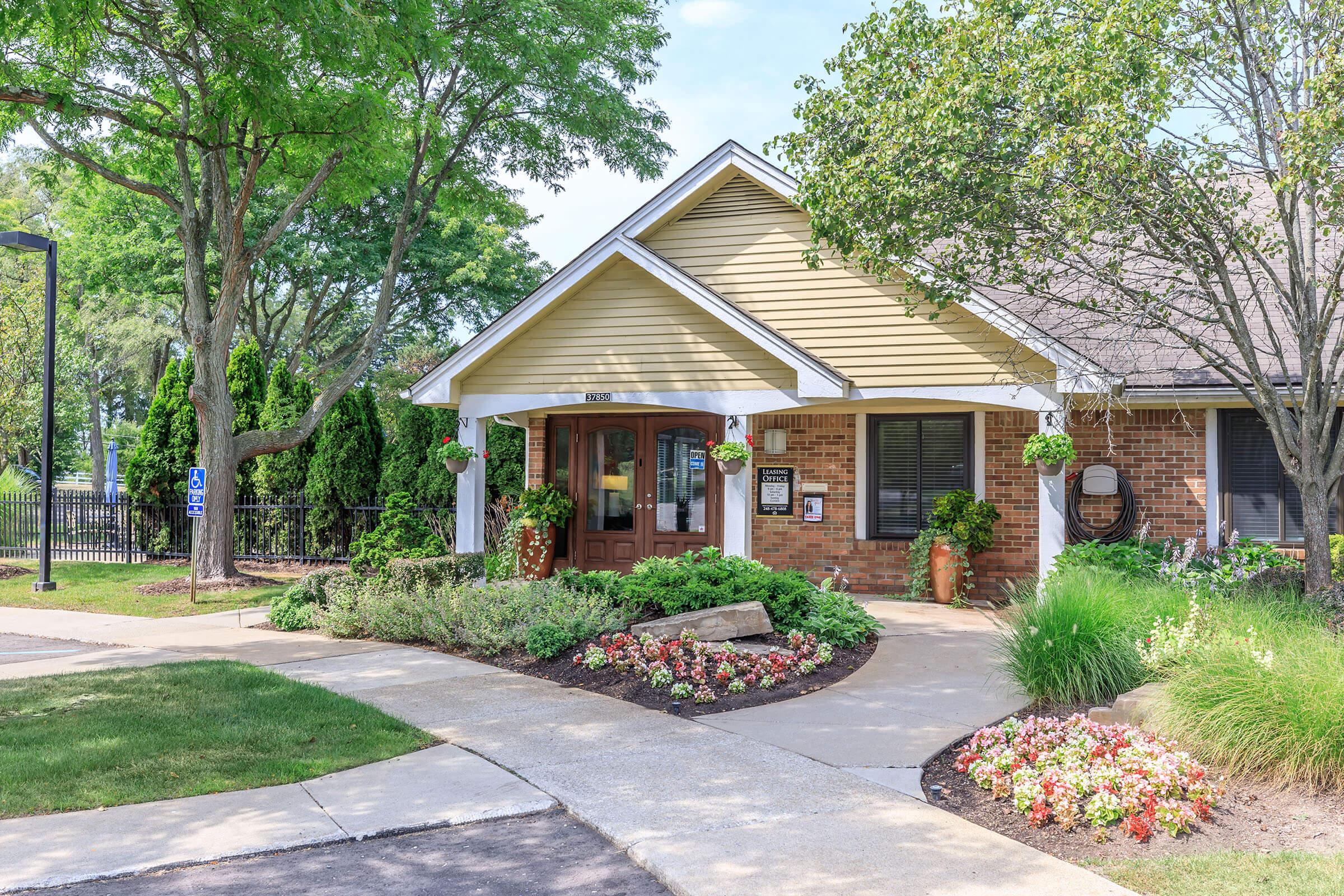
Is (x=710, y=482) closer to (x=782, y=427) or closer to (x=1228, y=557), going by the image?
(x=782, y=427)

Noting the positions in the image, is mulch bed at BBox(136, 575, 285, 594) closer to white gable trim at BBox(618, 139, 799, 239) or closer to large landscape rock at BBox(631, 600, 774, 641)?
white gable trim at BBox(618, 139, 799, 239)

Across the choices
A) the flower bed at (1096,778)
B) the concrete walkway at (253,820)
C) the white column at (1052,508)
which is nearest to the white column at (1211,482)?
the white column at (1052,508)

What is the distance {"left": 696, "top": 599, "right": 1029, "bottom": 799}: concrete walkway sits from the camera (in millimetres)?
5660

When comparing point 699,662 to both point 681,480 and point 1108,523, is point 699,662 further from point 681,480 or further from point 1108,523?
point 1108,523

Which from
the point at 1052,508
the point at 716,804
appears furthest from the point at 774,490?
the point at 716,804

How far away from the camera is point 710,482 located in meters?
13.5

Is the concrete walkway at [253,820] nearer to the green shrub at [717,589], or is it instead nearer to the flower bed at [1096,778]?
the flower bed at [1096,778]

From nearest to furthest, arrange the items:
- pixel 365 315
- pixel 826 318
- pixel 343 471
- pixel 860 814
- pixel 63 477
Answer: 1. pixel 860 814
2. pixel 826 318
3. pixel 343 471
4. pixel 365 315
5. pixel 63 477

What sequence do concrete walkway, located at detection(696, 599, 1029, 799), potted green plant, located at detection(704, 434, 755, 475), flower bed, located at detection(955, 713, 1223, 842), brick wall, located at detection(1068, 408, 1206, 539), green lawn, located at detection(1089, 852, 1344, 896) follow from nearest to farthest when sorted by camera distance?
green lawn, located at detection(1089, 852, 1344, 896) < flower bed, located at detection(955, 713, 1223, 842) < concrete walkway, located at detection(696, 599, 1029, 799) < potted green plant, located at detection(704, 434, 755, 475) < brick wall, located at detection(1068, 408, 1206, 539)

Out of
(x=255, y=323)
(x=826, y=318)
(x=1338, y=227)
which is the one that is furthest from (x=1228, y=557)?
(x=255, y=323)

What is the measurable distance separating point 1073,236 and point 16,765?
28.6 ft

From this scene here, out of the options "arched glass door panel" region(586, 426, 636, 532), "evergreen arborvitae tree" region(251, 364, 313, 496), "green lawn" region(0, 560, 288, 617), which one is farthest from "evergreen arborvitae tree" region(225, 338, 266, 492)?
"arched glass door panel" region(586, 426, 636, 532)

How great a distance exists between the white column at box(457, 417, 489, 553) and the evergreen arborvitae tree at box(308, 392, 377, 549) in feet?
19.6

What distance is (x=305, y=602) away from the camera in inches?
435
